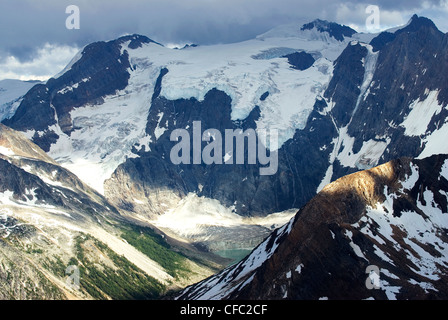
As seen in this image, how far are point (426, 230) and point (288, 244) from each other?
46708 millimetres

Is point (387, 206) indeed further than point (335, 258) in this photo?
Yes

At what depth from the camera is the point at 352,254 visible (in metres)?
154

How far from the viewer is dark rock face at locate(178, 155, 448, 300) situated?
14650 centimetres

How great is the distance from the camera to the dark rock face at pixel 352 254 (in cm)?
14650
